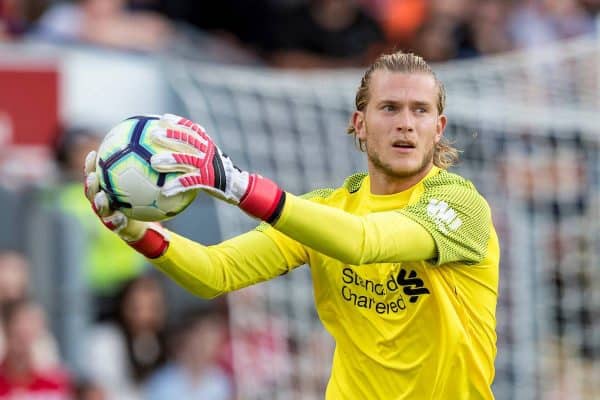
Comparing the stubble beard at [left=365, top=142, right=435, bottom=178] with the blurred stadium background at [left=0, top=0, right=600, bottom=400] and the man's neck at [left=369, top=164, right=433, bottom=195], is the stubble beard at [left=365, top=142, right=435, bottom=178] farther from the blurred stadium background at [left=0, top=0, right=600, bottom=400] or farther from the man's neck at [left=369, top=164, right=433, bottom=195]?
the blurred stadium background at [left=0, top=0, right=600, bottom=400]

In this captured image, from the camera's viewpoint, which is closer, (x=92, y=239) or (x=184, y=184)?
(x=184, y=184)

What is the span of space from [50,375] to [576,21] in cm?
757

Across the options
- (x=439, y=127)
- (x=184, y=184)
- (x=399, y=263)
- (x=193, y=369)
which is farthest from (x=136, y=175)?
(x=193, y=369)

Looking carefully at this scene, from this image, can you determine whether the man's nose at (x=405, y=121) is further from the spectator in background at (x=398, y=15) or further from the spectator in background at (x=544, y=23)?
the spectator in background at (x=544, y=23)

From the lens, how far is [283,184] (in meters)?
10.2

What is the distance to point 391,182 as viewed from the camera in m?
5.48

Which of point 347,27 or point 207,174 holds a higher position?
point 347,27

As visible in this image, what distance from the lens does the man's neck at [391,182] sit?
17.9 ft

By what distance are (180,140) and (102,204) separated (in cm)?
40

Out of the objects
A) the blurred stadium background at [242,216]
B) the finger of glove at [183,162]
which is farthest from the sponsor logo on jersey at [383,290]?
the blurred stadium background at [242,216]

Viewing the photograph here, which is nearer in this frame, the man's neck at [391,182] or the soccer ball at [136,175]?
the soccer ball at [136,175]

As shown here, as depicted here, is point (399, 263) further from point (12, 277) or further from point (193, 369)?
point (193, 369)

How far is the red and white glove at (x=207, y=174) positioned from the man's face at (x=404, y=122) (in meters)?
0.75

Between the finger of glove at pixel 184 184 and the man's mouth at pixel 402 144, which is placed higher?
the man's mouth at pixel 402 144
